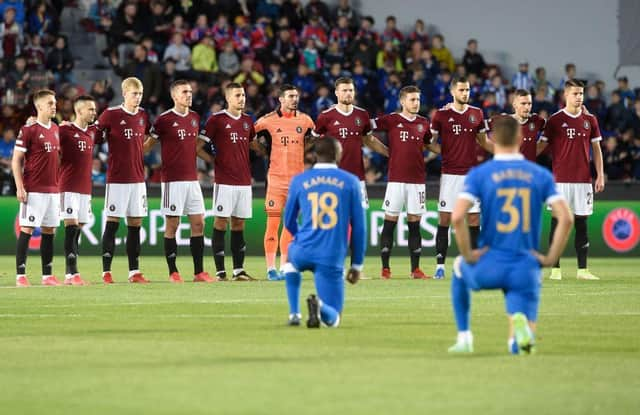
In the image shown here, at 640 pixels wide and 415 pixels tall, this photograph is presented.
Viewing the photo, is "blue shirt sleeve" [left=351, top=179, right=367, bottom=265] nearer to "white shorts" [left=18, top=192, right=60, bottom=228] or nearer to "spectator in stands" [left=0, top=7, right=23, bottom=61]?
"white shorts" [left=18, top=192, right=60, bottom=228]

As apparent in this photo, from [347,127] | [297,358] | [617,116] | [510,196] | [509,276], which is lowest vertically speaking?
[297,358]

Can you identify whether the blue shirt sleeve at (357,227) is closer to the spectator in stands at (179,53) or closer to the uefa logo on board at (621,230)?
the uefa logo on board at (621,230)

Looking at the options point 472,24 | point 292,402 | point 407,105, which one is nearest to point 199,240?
point 407,105

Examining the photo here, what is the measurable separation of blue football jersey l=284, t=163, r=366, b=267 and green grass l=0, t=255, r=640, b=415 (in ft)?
2.23

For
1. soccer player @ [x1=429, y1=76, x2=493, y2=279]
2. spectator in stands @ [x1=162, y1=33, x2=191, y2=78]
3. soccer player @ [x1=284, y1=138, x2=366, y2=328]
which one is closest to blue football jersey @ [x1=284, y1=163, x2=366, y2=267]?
soccer player @ [x1=284, y1=138, x2=366, y2=328]

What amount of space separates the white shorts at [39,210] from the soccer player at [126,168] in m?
0.80

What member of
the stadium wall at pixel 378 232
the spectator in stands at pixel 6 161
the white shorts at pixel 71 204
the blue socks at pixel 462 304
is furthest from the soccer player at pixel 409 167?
the spectator in stands at pixel 6 161

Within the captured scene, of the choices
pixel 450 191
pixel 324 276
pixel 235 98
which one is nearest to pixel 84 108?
pixel 235 98

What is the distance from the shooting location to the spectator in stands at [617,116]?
29078 millimetres

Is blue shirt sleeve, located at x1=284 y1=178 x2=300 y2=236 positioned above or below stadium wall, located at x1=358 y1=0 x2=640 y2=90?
Result: below

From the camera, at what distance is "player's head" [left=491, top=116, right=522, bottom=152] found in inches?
378

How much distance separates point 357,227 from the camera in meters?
11.6

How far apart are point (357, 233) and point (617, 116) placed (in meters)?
18.9

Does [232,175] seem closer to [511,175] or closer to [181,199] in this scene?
[181,199]
